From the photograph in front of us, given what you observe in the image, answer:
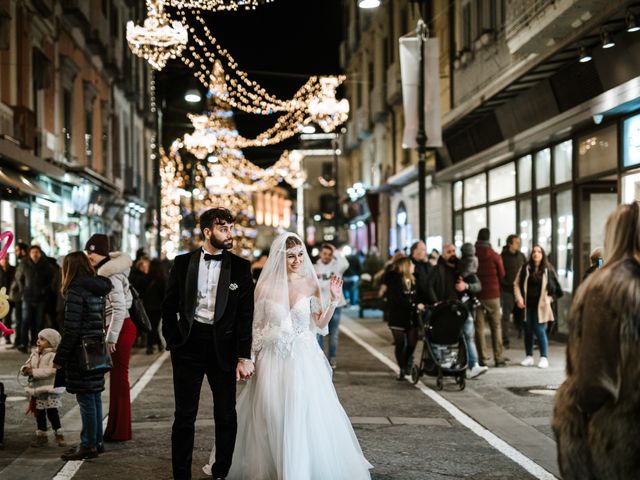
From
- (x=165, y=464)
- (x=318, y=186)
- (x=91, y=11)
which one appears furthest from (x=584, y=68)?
(x=318, y=186)

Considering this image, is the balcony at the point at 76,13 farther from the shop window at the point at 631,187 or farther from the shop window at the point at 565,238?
the shop window at the point at 631,187

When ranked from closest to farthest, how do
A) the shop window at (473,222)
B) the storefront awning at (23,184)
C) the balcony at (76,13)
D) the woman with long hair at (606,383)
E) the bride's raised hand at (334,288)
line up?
1. the woman with long hair at (606,383)
2. the bride's raised hand at (334,288)
3. the storefront awning at (23,184)
4. the shop window at (473,222)
5. the balcony at (76,13)

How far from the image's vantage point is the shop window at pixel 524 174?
69.4 feet

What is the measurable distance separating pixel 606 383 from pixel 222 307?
3.30 meters

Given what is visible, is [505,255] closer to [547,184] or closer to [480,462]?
[547,184]

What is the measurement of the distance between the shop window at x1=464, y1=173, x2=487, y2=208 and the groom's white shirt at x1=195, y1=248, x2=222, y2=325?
19.0 m

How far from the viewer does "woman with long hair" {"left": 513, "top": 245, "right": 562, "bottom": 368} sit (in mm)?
14117

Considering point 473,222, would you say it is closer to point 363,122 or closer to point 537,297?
point 537,297

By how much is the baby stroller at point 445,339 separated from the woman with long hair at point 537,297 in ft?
6.74

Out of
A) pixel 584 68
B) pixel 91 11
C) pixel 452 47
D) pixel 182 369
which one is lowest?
pixel 182 369

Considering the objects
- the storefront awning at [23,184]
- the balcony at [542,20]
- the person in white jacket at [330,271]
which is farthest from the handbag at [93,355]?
the storefront awning at [23,184]

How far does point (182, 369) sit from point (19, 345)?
1213 cm

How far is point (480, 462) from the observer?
25.6ft

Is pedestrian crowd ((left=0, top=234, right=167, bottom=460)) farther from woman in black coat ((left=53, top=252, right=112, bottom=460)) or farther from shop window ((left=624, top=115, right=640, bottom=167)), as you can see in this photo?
shop window ((left=624, top=115, right=640, bottom=167))
